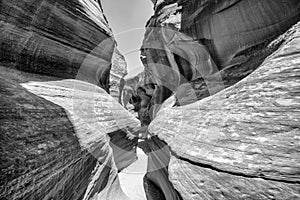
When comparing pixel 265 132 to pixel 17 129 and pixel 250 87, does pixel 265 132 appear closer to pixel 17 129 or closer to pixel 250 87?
pixel 250 87

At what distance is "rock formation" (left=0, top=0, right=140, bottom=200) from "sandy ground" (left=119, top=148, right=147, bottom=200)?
972 mm

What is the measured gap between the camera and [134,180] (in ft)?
18.0

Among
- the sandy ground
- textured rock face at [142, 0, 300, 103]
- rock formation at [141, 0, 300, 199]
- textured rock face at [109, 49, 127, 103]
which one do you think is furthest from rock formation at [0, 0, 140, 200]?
textured rock face at [109, 49, 127, 103]

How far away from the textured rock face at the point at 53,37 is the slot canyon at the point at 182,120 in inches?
0.7

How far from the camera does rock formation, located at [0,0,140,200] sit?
1.28 m

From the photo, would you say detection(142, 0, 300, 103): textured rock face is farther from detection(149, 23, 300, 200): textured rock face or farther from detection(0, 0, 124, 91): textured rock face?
detection(0, 0, 124, 91): textured rock face

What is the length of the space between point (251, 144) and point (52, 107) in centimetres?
265

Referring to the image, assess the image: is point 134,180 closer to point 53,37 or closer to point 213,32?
point 53,37

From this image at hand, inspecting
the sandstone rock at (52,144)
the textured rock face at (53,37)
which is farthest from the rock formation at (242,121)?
the textured rock face at (53,37)

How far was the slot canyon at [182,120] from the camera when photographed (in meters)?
1.30

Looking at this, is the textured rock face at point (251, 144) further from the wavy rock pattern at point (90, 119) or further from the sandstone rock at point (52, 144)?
the wavy rock pattern at point (90, 119)

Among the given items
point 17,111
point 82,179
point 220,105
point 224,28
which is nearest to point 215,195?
point 220,105

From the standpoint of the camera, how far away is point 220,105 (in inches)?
87.0

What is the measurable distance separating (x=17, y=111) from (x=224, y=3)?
519 cm
